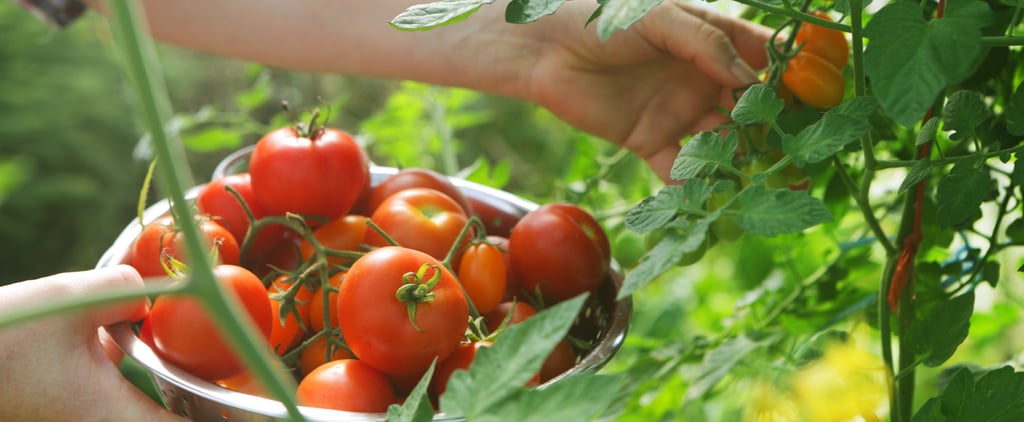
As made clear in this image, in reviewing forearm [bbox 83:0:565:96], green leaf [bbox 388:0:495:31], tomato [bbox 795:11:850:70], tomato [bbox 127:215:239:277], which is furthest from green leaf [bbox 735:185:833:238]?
forearm [bbox 83:0:565:96]

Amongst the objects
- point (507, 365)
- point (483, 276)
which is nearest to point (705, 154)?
point (507, 365)

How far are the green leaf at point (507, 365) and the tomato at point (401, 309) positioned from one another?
0.76 feet

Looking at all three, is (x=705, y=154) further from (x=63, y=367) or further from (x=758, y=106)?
(x=63, y=367)

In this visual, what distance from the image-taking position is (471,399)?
28 centimetres

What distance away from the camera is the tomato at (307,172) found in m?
0.66

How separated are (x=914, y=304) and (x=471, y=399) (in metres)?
0.36

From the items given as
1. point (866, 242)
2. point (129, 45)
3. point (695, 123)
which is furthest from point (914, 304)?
point (129, 45)

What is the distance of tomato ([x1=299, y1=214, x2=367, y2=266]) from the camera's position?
26.0 inches

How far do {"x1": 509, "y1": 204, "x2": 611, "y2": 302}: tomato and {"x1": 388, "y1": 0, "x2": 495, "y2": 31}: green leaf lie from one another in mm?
292

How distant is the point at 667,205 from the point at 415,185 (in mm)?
367

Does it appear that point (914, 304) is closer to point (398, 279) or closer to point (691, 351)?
point (691, 351)

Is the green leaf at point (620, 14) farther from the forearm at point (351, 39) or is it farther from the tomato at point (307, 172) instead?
the forearm at point (351, 39)

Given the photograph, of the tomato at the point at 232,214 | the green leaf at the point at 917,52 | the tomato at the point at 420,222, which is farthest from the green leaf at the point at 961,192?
the tomato at the point at 232,214

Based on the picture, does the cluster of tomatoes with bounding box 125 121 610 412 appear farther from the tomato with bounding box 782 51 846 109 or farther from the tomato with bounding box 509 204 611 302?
the tomato with bounding box 782 51 846 109
